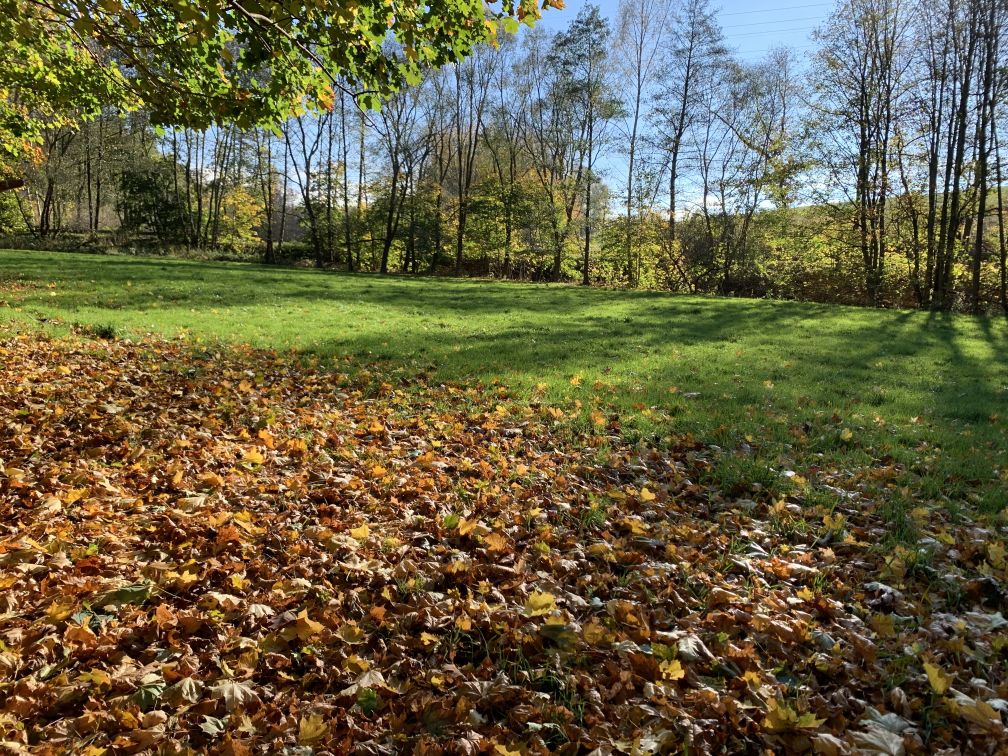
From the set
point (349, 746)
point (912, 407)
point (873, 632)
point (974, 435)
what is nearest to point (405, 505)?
point (349, 746)

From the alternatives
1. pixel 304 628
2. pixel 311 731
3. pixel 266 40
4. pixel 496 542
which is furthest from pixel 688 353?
pixel 311 731

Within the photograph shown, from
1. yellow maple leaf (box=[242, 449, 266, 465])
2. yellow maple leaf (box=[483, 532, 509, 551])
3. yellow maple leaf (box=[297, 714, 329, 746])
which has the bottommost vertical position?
yellow maple leaf (box=[297, 714, 329, 746])

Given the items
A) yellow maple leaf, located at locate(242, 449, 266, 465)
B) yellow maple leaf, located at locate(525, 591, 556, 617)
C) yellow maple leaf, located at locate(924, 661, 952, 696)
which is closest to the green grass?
yellow maple leaf, located at locate(924, 661, 952, 696)

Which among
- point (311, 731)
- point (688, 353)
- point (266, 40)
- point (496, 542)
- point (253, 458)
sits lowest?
point (311, 731)

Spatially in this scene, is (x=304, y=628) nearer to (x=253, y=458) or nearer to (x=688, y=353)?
(x=253, y=458)

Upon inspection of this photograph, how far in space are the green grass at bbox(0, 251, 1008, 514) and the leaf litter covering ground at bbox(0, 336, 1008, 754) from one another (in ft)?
3.58

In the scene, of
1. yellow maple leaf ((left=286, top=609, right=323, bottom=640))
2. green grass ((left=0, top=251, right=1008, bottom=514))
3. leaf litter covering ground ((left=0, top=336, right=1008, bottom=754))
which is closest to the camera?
leaf litter covering ground ((left=0, top=336, right=1008, bottom=754))

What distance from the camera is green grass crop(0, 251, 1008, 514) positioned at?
583cm

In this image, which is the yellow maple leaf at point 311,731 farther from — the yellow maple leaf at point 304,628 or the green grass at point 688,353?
the green grass at point 688,353

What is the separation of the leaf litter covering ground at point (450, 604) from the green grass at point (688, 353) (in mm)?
1091

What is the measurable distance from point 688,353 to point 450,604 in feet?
29.8

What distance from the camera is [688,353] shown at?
35.8ft

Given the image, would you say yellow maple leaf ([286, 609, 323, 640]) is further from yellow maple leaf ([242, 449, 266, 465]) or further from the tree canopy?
the tree canopy

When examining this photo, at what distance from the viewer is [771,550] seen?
154 inches
